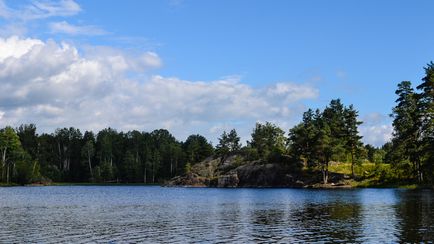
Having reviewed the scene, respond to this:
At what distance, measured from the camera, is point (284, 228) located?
51.9 m

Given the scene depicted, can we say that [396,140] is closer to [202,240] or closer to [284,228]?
[284,228]

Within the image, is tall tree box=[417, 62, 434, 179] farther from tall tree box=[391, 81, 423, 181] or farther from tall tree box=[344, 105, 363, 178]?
tall tree box=[344, 105, 363, 178]

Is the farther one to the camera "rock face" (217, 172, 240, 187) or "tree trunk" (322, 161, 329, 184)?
"rock face" (217, 172, 240, 187)

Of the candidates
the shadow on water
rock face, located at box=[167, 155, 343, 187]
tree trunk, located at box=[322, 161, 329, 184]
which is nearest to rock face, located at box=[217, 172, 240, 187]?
rock face, located at box=[167, 155, 343, 187]

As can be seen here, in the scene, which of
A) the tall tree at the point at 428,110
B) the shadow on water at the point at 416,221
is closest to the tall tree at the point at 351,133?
the tall tree at the point at 428,110

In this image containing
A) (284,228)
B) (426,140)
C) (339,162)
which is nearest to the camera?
(284,228)

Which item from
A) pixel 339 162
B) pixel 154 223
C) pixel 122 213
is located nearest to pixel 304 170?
pixel 339 162

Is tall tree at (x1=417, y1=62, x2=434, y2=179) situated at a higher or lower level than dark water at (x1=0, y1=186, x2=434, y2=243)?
higher

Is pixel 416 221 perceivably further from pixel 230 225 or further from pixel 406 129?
pixel 406 129

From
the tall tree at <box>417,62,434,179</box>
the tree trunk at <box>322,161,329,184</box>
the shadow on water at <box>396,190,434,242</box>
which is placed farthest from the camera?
the tree trunk at <box>322,161,329,184</box>

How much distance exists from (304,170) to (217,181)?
40397 mm

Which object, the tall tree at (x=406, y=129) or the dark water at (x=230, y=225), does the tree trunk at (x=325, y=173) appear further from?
the dark water at (x=230, y=225)

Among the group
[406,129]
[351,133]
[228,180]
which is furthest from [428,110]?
[228,180]

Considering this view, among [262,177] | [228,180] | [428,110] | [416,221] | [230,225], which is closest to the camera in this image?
[416,221]
